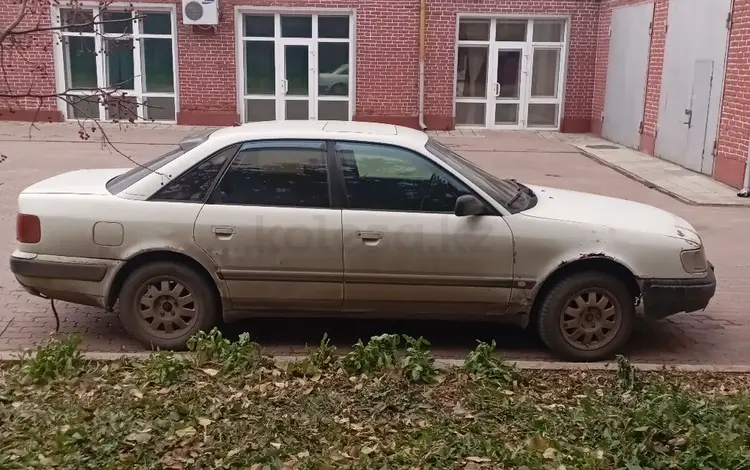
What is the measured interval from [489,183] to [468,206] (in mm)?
549

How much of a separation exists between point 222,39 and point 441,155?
16.0 m

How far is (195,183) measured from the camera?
511 cm

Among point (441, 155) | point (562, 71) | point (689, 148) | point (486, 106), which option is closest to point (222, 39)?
point (486, 106)

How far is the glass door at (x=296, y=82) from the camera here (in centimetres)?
2028

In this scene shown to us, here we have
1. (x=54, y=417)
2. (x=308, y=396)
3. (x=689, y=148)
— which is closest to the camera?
(x=54, y=417)

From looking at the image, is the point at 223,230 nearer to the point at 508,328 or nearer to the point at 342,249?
the point at 342,249

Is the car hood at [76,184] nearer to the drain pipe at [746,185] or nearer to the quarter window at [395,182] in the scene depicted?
the quarter window at [395,182]

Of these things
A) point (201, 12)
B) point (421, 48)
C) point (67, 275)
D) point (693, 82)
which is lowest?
point (67, 275)

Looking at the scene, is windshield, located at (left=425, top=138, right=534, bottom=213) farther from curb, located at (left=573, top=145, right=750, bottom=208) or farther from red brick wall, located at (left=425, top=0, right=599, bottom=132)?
red brick wall, located at (left=425, top=0, right=599, bottom=132)

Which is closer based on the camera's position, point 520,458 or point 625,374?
point 520,458

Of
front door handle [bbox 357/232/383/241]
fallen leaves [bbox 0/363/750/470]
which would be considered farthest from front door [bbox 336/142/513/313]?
fallen leaves [bbox 0/363/750/470]

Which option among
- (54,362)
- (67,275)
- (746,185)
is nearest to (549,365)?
(54,362)

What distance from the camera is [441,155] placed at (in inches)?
211

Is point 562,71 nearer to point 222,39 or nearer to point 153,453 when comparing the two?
point 222,39
